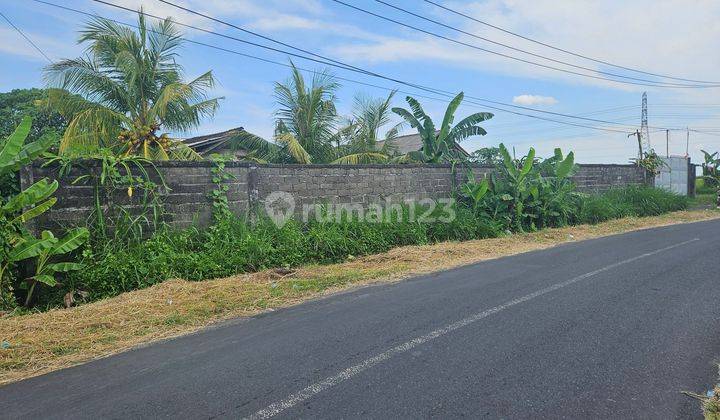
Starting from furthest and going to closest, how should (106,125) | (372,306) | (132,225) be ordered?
→ (106,125)
(132,225)
(372,306)

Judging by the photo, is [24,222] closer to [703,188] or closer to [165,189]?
[165,189]

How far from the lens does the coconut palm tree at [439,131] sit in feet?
47.6

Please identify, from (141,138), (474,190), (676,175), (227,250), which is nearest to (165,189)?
(227,250)

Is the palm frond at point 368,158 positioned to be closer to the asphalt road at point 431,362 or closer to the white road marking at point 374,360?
the asphalt road at point 431,362

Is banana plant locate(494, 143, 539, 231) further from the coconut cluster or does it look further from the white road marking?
the coconut cluster

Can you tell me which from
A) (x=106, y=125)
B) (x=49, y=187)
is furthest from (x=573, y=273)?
(x=106, y=125)

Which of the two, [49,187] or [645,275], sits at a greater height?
[49,187]

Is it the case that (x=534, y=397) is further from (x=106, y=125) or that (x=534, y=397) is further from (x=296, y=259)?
(x=106, y=125)

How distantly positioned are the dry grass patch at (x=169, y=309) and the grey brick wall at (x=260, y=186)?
176 cm

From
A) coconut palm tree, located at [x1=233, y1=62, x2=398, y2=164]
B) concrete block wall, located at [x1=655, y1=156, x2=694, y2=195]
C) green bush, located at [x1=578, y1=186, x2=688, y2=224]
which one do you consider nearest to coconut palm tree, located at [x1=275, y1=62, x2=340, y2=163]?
coconut palm tree, located at [x1=233, y1=62, x2=398, y2=164]

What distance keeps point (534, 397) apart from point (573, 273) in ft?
15.0

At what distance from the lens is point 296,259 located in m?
8.63

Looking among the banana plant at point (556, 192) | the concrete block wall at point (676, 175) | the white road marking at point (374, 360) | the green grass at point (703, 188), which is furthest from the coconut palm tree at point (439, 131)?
the green grass at point (703, 188)

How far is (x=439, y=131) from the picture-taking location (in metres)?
14.8
